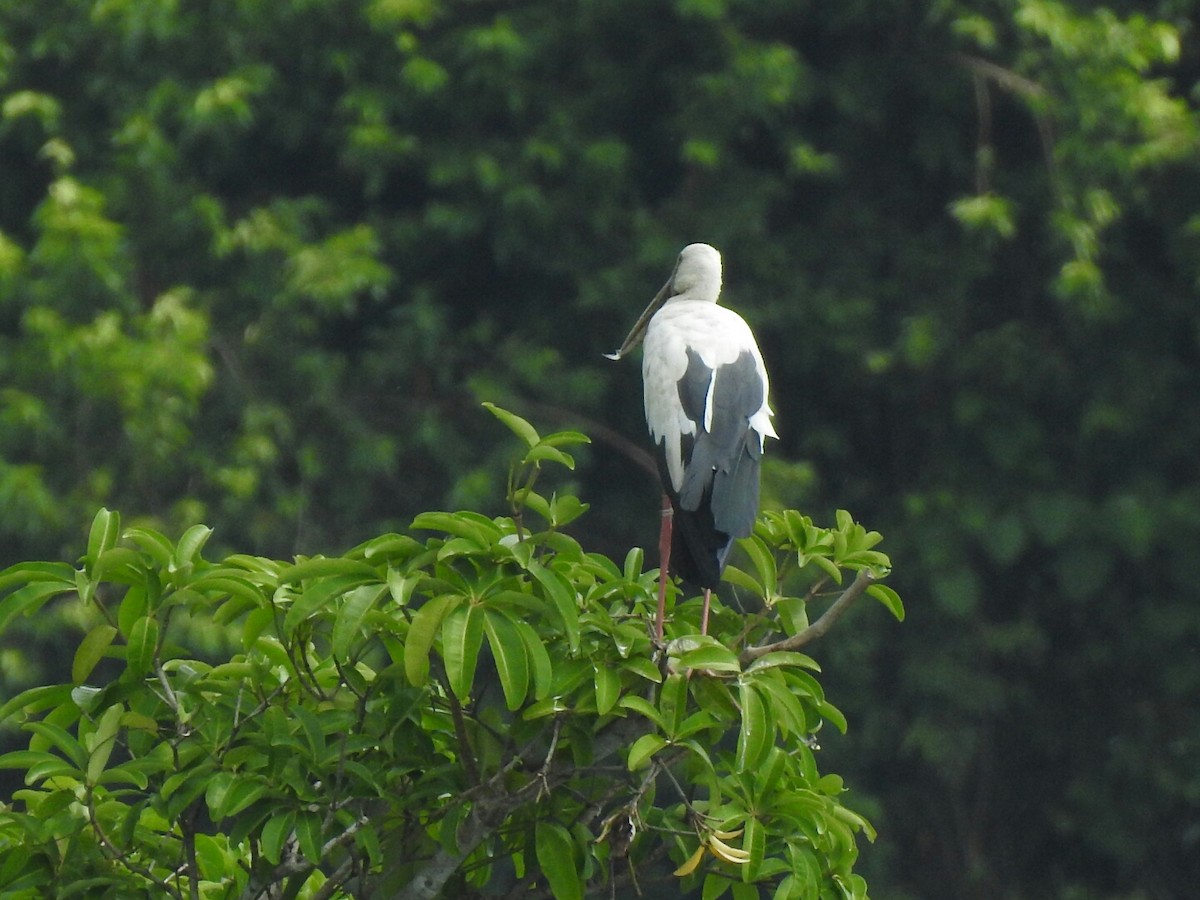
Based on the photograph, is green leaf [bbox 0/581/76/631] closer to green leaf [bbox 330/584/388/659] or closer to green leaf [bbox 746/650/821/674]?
green leaf [bbox 330/584/388/659]

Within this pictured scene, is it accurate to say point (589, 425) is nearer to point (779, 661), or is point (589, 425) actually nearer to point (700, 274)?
point (700, 274)

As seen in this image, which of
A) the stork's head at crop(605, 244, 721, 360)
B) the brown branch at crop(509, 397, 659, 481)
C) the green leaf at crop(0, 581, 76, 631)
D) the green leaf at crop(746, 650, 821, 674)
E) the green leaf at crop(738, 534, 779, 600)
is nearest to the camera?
the green leaf at crop(0, 581, 76, 631)

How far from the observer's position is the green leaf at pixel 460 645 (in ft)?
6.83

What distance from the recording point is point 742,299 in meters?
6.85

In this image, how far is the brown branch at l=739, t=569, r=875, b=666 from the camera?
226cm

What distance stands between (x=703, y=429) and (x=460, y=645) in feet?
3.05

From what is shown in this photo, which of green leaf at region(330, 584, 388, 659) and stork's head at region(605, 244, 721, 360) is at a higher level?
green leaf at region(330, 584, 388, 659)

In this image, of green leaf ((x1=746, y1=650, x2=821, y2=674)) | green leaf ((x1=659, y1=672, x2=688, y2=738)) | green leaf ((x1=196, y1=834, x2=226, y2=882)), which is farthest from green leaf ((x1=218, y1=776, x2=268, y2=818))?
green leaf ((x1=746, y1=650, x2=821, y2=674))

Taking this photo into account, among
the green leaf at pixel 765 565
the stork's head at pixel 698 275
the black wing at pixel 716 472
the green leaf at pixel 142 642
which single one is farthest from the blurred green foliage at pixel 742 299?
the green leaf at pixel 142 642

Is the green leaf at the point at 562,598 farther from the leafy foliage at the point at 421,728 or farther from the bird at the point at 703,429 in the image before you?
the bird at the point at 703,429

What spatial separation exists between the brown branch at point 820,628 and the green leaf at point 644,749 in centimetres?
19

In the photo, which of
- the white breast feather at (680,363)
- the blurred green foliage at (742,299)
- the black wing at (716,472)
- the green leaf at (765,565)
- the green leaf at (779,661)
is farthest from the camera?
the blurred green foliage at (742,299)

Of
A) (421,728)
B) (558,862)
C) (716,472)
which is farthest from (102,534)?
(716,472)

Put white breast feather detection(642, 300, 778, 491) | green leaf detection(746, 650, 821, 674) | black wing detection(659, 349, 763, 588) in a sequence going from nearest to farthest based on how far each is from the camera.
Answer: green leaf detection(746, 650, 821, 674)
black wing detection(659, 349, 763, 588)
white breast feather detection(642, 300, 778, 491)
